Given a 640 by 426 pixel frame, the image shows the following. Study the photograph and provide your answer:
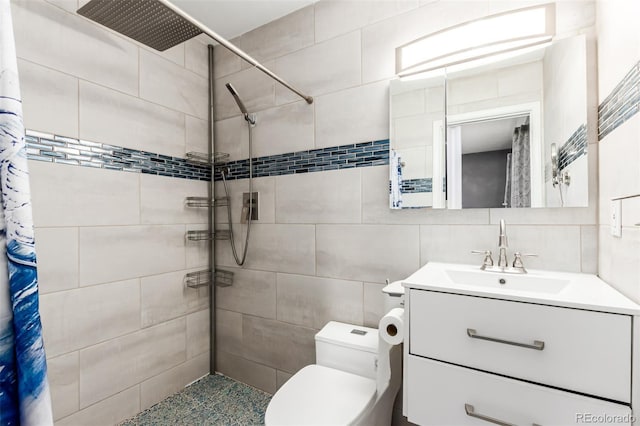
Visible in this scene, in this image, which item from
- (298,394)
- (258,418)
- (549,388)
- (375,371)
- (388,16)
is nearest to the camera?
(549,388)

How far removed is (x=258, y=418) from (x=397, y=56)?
2070mm

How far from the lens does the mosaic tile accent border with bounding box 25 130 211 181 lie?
147 cm

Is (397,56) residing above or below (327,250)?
above

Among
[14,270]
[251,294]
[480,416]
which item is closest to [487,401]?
[480,416]

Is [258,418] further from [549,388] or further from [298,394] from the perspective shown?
[549,388]

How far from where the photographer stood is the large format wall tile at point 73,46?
4.71 feet

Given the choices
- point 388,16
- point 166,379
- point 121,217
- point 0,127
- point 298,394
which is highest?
point 388,16

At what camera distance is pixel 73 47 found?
160 cm

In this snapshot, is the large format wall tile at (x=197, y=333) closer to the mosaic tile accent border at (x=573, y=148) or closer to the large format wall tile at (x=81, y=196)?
the large format wall tile at (x=81, y=196)

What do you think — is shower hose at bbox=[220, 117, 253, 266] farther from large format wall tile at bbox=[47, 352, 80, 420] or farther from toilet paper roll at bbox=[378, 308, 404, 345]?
toilet paper roll at bbox=[378, 308, 404, 345]

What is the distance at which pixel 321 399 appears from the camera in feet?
4.39

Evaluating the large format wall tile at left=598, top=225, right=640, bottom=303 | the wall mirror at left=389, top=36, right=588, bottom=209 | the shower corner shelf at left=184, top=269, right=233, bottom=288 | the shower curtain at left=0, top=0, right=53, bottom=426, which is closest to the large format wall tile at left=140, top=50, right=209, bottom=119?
the shower corner shelf at left=184, top=269, right=233, bottom=288

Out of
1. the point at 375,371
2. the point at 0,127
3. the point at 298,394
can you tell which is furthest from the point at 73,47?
the point at 375,371

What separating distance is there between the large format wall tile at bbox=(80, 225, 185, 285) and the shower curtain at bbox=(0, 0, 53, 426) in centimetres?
96
